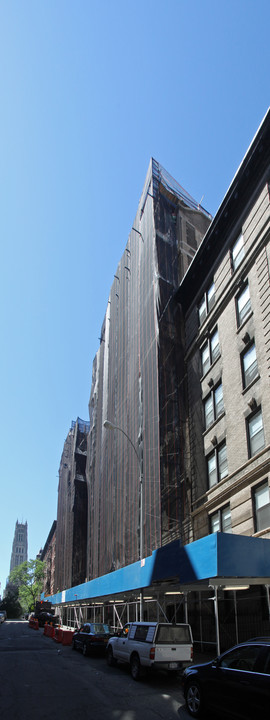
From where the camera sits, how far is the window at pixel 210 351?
23.7 meters

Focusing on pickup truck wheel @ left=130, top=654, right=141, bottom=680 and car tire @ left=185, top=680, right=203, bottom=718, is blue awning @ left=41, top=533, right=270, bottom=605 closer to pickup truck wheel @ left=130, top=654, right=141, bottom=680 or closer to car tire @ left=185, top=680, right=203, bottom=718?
pickup truck wheel @ left=130, top=654, right=141, bottom=680

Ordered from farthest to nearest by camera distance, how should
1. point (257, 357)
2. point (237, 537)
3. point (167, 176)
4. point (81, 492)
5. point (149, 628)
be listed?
point (81, 492) → point (167, 176) → point (257, 357) → point (149, 628) → point (237, 537)

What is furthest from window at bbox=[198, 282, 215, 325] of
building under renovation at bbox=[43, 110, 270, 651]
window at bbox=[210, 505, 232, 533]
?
window at bbox=[210, 505, 232, 533]

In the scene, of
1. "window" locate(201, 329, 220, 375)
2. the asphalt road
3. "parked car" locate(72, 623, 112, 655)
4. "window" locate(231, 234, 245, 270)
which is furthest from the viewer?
"window" locate(201, 329, 220, 375)

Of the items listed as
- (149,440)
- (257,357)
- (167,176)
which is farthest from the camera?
(167,176)

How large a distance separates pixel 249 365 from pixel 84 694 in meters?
13.2

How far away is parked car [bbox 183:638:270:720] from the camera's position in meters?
7.43

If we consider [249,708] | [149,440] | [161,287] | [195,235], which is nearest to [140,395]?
[149,440]

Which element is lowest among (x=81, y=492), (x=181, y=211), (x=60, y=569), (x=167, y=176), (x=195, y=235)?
(x=60, y=569)

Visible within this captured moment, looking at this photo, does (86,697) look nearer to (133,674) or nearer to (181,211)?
(133,674)

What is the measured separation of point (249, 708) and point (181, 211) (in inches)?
1277

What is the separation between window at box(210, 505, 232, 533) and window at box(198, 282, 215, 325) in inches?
408

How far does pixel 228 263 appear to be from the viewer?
23375 mm

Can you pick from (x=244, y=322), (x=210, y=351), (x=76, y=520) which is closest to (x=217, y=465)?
(x=210, y=351)
